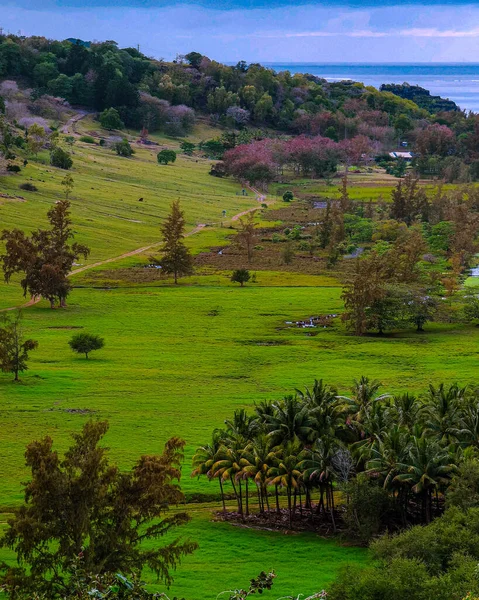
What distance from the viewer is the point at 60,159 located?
152m

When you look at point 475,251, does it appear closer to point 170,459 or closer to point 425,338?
point 425,338

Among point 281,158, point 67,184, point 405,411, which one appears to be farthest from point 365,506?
point 281,158

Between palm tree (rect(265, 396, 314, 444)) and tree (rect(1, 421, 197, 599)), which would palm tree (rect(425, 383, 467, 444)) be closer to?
palm tree (rect(265, 396, 314, 444))

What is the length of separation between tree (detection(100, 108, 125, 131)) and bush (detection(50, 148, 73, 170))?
44557 millimetres

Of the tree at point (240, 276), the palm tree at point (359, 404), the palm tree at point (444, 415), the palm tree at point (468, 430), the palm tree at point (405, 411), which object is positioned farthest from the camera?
the tree at point (240, 276)

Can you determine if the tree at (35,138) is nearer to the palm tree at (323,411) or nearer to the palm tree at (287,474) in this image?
the palm tree at (323,411)

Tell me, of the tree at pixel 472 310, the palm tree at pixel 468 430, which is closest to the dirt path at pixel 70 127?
the tree at pixel 472 310

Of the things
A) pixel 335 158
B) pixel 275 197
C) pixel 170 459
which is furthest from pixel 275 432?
pixel 335 158

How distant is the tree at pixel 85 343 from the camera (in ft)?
241

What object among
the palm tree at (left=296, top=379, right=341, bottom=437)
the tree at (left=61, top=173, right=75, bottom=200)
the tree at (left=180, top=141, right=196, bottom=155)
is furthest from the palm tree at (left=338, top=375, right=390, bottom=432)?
the tree at (left=180, top=141, right=196, bottom=155)

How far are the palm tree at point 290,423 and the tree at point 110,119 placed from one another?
15521 cm

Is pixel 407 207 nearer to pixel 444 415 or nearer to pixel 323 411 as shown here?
pixel 444 415

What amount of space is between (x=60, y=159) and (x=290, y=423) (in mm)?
111181

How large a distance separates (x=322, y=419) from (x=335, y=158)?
145 meters
